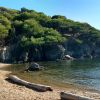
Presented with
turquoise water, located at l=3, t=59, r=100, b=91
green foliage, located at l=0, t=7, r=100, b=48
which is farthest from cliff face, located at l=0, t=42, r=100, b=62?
turquoise water, located at l=3, t=59, r=100, b=91

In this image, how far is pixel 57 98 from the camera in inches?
1270

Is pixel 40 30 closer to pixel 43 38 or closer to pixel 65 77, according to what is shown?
pixel 43 38

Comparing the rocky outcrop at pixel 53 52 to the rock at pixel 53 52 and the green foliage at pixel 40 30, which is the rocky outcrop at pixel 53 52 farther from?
the green foliage at pixel 40 30

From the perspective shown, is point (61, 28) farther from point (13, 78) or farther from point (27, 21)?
point (13, 78)

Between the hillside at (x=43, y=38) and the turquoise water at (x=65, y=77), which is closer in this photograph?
the turquoise water at (x=65, y=77)

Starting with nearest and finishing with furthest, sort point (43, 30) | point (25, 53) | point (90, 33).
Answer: point (25, 53) → point (43, 30) → point (90, 33)

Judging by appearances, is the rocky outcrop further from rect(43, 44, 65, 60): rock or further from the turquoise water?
the turquoise water

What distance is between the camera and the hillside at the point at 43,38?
116744 mm

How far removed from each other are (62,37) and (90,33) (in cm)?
1711

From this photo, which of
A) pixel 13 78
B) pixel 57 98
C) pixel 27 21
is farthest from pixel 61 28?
pixel 57 98

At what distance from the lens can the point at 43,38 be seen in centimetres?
12562

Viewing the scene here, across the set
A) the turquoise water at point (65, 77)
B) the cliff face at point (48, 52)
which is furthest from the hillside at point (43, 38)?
the turquoise water at point (65, 77)

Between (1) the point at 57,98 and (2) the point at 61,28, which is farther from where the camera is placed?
(2) the point at 61,28

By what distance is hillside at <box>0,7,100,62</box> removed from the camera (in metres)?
117
